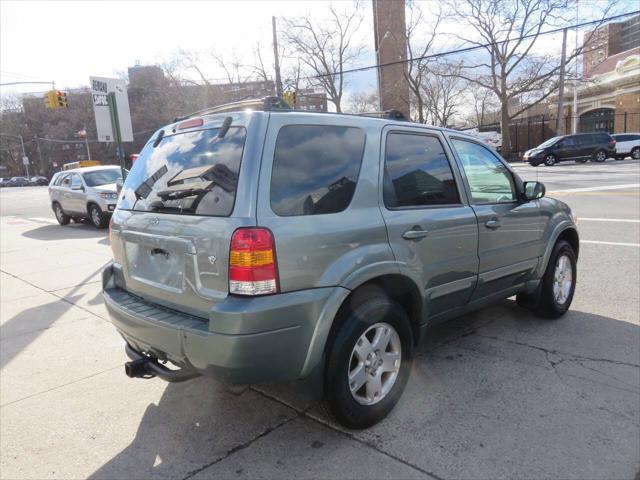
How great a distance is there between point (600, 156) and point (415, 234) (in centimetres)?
3018

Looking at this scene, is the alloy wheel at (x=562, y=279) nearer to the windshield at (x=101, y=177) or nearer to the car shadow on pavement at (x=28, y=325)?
the car shadow on pavement at (x=28, y=325)

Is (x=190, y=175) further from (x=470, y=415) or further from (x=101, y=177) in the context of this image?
(x=101, y=177)

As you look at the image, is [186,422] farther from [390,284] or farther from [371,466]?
[390,284]

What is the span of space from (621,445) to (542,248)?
2.01 meters

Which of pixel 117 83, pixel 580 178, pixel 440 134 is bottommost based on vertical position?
pixel 580 178

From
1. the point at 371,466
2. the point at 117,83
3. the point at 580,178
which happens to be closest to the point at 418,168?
the point at 371,466

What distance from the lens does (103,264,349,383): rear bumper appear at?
2.36 meters

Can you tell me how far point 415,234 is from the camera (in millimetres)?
3102

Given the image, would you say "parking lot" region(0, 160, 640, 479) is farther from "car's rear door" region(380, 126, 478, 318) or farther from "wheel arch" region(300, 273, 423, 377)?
"car's rear door" region(380, 126, 478, 318)

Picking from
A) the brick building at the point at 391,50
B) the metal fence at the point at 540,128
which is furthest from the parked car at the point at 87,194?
the brick building at the point at 391,50

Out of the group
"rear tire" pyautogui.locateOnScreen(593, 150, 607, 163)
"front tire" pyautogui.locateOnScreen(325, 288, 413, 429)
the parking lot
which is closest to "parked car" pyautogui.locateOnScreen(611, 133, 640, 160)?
"rear tire" pyautogui.locateOnScreen(593, 150, 607, 163)

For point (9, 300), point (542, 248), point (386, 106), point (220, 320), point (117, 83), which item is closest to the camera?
point (220, 320)

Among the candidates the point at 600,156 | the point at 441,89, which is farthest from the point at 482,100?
the point at 600,156

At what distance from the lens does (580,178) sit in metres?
18.8
